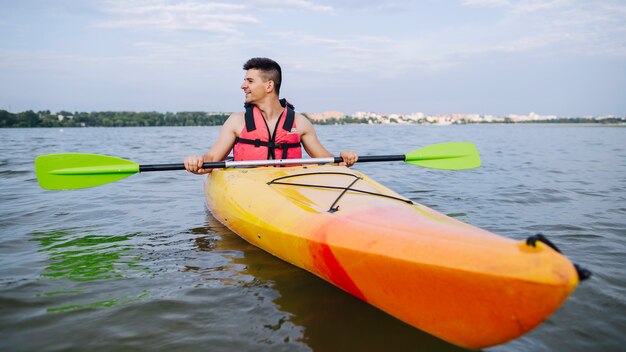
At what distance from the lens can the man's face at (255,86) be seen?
15.1ft

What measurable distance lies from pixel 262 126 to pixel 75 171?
2.03 m

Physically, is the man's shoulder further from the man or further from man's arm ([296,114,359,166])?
man's arm ([296,114,359,166])

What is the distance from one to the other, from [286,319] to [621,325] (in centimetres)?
184

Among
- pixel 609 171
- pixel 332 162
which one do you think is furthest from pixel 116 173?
pixel 609 171

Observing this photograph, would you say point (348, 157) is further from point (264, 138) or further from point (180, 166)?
point (180, 166)

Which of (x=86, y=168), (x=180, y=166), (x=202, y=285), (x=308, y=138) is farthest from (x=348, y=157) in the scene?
(x=86, y=168)

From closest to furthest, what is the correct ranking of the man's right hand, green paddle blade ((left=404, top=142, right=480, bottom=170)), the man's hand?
1. the man's right hand
2. the man's hand
3. green paddle blade ((left=404, top=142, right=480, bottom=170))

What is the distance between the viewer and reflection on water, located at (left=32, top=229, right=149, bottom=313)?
2.73 metres

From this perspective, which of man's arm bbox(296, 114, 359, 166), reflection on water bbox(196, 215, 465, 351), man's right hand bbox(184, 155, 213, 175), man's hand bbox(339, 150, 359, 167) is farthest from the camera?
man's arm bbox(296, 114, 359, 166)

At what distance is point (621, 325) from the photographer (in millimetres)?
2338

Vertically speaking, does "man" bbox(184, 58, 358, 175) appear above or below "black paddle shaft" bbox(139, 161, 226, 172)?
above

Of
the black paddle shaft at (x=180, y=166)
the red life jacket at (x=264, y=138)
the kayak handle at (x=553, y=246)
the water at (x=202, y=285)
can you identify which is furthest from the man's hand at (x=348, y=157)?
the kayak handle at (x=553, y=246)

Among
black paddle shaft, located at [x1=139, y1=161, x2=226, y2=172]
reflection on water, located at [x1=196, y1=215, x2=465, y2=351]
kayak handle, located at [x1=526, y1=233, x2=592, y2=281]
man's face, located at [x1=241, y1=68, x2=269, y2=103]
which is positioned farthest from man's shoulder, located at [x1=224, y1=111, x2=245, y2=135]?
kayak handle, located at [x1=526, y1=233, x2=592, y2=281]

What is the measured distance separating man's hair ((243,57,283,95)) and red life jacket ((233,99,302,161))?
0.36 meters
